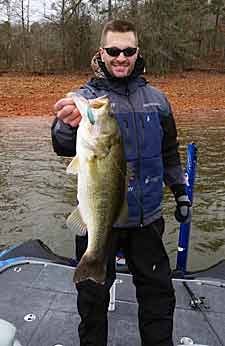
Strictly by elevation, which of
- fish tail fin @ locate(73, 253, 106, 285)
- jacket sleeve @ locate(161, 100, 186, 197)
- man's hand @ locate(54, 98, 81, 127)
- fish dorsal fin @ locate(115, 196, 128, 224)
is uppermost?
man's hand @ locate(54, 98, 81, 127)

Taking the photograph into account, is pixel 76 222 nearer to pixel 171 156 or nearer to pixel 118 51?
pixel 171 156

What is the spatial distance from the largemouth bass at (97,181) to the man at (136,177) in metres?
0.21

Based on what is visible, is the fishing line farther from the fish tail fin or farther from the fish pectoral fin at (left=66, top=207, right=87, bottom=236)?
the fish pectoral fin at (left=66, top=207, right=87, bottom=236)

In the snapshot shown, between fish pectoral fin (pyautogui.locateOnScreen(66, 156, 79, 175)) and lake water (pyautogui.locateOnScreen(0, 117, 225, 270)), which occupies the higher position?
fish pectoral fin (pyautogui.locateOnScreen(66, 156, 79, 175))

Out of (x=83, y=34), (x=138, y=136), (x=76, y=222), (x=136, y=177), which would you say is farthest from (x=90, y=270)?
(x=83, y=34)

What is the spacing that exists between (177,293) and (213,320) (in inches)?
17.0

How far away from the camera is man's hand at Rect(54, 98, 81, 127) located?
8.27 feet

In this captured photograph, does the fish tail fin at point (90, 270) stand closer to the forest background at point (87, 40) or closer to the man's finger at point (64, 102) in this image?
the man's finger at point (64, 102)

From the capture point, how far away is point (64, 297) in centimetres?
387

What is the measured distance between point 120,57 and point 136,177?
743 mm

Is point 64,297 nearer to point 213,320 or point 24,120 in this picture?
point 213,320

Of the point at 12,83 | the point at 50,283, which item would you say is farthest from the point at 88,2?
the point at 50,283

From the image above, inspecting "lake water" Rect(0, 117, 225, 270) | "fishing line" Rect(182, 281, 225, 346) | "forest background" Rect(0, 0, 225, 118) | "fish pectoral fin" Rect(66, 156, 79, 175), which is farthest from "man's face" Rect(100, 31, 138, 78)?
"forest background" Rect(0, 0, 225, 118)

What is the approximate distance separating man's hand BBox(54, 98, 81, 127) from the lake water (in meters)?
3.37
